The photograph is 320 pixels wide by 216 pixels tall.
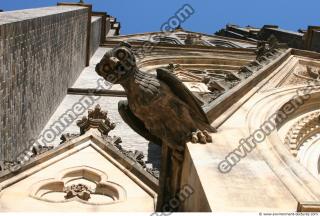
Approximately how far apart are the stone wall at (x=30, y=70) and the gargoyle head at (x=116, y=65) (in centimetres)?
297

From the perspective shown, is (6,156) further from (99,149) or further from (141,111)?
(141,111)

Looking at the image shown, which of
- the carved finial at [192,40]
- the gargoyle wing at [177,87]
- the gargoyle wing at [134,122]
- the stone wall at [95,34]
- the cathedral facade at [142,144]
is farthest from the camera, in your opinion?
the carved finial at [192,40]

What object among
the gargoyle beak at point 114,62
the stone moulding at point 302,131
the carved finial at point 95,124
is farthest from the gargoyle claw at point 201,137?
the carved finial at point 95,124

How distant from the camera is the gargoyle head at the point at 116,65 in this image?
4.77 m

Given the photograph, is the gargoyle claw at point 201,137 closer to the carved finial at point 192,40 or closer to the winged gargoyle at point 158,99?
the winged gargoyle at point 158,99

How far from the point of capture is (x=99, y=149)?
7395mm

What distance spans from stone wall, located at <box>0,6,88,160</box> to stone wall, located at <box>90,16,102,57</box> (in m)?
5.30

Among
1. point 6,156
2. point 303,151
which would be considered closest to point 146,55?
point 6,156

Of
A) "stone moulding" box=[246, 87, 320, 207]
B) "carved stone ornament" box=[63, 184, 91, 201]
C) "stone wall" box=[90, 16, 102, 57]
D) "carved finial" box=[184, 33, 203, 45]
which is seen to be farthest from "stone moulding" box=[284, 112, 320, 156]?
"carved finial" box=[184, 33, 203, 45]

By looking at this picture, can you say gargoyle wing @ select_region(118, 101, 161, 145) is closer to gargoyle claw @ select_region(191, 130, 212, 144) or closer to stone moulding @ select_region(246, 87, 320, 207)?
gargoyle claw @ select_region(191, 130, 212, 144)

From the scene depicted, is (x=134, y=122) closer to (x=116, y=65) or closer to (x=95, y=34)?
(x=116, y=65)

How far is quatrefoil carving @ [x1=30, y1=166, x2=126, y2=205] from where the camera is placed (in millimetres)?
6160

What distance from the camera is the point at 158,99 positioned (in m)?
4.93

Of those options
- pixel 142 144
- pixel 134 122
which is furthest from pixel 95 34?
pixel 134 122
